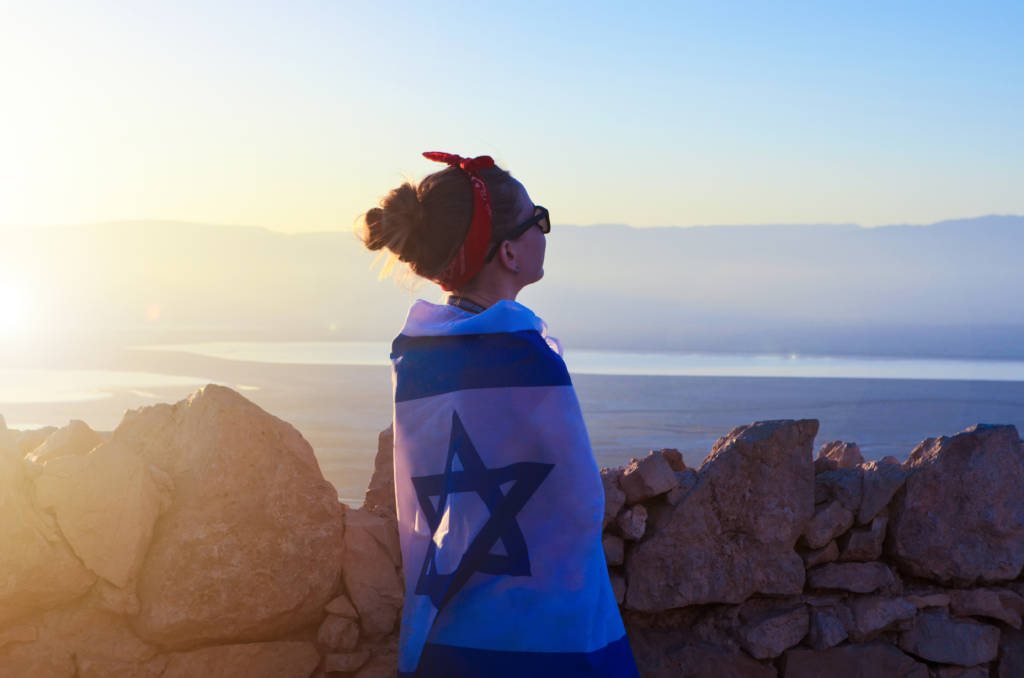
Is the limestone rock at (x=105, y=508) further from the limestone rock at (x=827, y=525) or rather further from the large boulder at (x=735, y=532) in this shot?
the limestone rock at (x=827, y=525)

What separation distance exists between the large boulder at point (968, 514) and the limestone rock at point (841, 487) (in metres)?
0.19

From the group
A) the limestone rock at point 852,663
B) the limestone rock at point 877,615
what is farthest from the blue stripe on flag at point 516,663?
the limestone rock at point 877,615

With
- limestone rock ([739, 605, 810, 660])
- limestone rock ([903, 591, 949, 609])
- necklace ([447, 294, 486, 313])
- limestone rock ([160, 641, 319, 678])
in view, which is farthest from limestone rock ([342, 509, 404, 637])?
limestone rock ([903, 591, 949, 609])

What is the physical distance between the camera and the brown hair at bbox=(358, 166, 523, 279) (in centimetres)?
266

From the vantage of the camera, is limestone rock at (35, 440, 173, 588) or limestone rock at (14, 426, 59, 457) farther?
limestone rock at (14, 426, 59, 457)

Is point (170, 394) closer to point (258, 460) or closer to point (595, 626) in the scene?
point (258, 460)

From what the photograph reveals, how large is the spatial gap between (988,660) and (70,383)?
1941 centimetres

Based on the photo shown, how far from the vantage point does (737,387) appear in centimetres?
2233

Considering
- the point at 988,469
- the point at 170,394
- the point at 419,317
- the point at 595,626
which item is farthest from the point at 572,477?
the point at 170,394

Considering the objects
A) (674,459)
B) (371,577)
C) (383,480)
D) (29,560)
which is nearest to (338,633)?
(371,577)

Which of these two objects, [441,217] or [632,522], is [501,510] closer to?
[441,217]

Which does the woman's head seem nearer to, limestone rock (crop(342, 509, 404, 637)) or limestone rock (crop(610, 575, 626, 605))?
limestone rock (crop(342, 509, 404, 637))

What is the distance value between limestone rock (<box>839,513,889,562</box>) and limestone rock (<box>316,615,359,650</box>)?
6.72 feet

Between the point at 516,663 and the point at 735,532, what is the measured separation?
6.56ft
